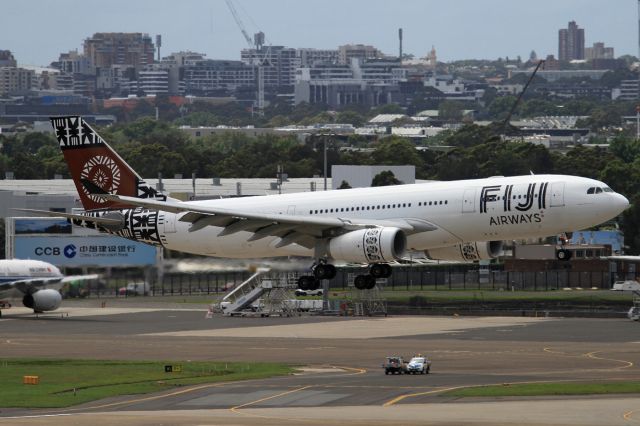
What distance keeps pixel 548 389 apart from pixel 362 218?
2150cm

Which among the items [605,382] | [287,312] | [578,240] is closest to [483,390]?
[605,382]

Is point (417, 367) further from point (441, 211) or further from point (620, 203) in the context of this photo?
point (620, 203)

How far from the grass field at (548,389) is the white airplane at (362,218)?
45.6 feet

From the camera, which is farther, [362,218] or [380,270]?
[362,218]

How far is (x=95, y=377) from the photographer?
8556cm

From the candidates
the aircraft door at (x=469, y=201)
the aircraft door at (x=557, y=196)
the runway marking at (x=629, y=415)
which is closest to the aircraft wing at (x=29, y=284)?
the aircraft door at (x=469, y=201)

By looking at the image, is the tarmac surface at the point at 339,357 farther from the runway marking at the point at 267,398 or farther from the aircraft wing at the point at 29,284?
the aircraft wing at the point at 29,284

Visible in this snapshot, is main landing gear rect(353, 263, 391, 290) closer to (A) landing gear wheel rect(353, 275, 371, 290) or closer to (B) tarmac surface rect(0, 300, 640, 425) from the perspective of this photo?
(A) landing gear wheel rect(353, 275, 371, 290)

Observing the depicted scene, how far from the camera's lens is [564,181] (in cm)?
9056

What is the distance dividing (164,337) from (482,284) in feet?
178

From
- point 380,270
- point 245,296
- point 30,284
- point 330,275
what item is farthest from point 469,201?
point 30,284

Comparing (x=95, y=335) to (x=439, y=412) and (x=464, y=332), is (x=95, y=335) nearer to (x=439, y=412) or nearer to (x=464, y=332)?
(x=464, y=332)

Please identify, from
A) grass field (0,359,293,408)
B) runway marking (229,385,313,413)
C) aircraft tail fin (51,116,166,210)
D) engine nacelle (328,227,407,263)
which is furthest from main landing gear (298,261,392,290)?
runway marking (229,385,313,413)

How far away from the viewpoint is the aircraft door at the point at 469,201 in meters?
91.1
